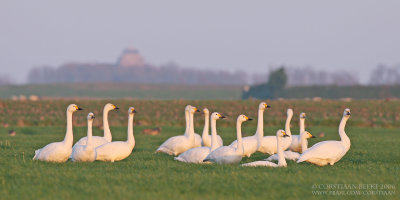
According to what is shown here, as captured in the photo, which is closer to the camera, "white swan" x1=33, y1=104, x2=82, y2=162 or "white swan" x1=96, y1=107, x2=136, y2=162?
"white swan" x1=33, y1=104, x2=82, y2=162

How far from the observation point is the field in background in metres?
146

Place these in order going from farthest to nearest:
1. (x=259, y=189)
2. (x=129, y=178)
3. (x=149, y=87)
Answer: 1. (x=149, y=87)
2. (x=129, y=178)
3. (x=259, y=189)

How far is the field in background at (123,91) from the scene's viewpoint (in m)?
146

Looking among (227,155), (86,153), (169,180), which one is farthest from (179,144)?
(169,180)

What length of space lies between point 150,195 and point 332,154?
695cm

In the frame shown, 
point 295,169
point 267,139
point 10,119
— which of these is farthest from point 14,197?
point 10,119

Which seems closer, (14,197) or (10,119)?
(14,197)

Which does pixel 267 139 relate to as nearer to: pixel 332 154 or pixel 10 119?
pixel 332 154

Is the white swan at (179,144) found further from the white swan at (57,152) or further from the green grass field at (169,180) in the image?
the white swan at (57,152)

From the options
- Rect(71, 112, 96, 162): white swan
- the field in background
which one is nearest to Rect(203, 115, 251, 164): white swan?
Rect(71, 112, 96, 162): white swan

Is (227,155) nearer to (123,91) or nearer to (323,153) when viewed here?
(323,153)

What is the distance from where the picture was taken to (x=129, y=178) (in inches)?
522

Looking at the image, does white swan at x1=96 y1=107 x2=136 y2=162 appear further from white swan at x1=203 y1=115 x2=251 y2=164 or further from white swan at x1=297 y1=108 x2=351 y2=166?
white swan at x1=297 y1=108 x2=351 y2=166

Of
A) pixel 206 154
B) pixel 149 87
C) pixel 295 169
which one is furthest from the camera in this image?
pixel 149 87
